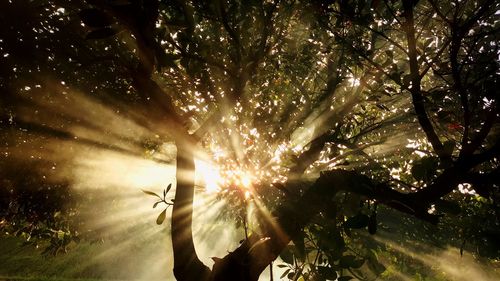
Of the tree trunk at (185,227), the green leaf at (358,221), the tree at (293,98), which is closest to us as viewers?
the green leaf at (358,221)

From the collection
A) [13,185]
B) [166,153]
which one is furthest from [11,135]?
[166,153]

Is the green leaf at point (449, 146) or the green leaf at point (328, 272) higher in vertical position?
the green leaf at point (449, 146)

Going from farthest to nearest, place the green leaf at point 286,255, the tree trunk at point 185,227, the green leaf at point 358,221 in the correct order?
1. the tree trunk at point 185,227
2. the green leaf at point 286,255
3. the green leaf at point 358,221

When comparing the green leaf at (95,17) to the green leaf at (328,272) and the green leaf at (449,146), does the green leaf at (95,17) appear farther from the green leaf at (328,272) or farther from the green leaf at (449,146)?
the green leaf at (328,272)

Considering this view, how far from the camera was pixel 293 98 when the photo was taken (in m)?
7.40

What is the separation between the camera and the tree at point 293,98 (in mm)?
2186

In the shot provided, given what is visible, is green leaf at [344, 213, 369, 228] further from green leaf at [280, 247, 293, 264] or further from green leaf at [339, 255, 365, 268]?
green leaf at [280, 247, 293, 264]

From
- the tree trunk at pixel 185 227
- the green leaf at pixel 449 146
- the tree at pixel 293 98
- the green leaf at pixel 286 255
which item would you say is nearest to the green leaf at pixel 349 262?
the tree at pixel 293 98

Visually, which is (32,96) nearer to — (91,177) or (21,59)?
(21,59)

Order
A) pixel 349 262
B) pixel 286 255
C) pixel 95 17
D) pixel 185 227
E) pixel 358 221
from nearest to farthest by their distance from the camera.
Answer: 1. pixel 95 17
2. pixel 358 221
3. pixel 349 262
4. pixel 286 255
5. pixel 185 227

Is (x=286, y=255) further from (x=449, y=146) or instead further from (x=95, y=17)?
(x=95, y=17)

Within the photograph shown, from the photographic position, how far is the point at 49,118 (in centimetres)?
554

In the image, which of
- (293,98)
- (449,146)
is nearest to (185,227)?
(449,146)

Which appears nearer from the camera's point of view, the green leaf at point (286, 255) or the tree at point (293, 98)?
the tree at point (293, 98)
